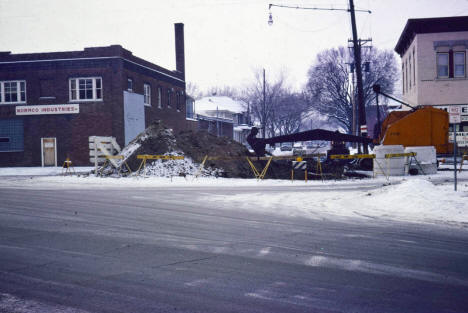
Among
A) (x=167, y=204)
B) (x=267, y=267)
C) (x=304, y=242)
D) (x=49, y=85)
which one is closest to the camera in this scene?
(x=267, y=267)

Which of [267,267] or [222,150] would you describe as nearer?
[267,267]

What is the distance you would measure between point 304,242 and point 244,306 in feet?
10.5

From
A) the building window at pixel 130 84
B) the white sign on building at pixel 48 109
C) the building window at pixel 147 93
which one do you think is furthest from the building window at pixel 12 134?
the building window at pixel 147 93

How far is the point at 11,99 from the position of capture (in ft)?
122

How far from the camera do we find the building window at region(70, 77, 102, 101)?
36.3 meters

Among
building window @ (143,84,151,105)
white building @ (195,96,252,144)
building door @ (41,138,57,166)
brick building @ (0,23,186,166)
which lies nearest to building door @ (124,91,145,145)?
brick building @ (0,23,186,166)

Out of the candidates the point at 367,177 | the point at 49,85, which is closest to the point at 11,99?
the point at 49,85

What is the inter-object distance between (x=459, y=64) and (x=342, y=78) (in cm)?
2432

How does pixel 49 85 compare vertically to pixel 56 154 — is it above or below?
above

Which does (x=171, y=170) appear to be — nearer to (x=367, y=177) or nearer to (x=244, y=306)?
(x=367, y=177)

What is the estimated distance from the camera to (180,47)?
50.3 m

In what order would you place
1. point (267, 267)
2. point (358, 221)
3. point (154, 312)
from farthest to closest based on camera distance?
point (358, 221)
point (267, 267)
point (154, 312)

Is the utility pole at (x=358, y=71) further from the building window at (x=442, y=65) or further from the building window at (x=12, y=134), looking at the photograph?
the building window at (x=12, y=134)

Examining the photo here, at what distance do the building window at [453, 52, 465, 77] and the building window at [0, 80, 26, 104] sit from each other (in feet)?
109
